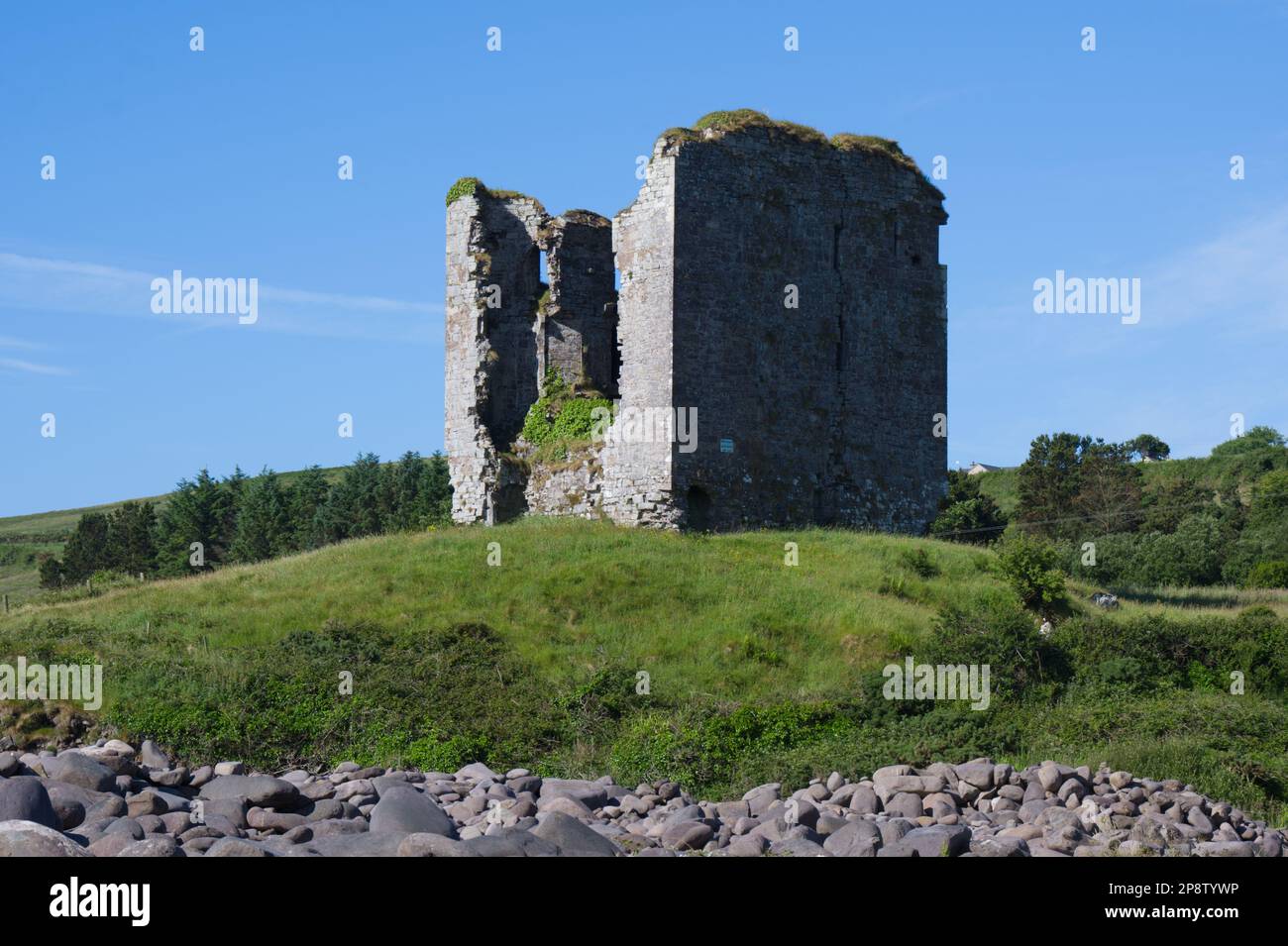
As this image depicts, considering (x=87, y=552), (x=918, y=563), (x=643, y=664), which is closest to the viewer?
(x=643, y=664)

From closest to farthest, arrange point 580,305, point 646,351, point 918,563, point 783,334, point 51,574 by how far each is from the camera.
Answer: point 918,563 → point 646,351 → point 783,334 → point 580,305 → point 51,574

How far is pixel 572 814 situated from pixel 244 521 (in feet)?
162

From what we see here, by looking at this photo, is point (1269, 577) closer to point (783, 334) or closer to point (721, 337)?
point (783, 334)

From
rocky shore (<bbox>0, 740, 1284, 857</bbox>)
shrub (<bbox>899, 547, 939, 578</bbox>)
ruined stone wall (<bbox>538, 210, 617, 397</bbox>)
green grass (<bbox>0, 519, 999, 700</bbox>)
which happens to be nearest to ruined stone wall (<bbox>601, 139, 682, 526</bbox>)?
green grass (<bbox>0, 519, 999, 700</bbox>)

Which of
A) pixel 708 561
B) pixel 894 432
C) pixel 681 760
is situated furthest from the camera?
pixel 894 432

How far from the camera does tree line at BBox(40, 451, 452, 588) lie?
60.5m

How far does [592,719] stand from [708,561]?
7660mm

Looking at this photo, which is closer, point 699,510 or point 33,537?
point 699,510

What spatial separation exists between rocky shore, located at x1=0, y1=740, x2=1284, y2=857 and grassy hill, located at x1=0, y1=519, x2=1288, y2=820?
1271 millimetres

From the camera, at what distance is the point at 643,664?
78.0 ft

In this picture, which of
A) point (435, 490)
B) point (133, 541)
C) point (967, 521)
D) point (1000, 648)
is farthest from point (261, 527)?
point (1000, 648)

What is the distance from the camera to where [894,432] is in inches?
1453
